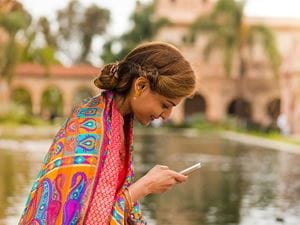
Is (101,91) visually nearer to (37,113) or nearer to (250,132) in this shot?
(250,132)

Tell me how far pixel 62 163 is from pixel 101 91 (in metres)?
0.37

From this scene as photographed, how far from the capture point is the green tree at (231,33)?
2055 inches

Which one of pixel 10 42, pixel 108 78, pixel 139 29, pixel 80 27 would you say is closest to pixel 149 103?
pixel 108 78

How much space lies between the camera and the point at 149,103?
3.02 meters

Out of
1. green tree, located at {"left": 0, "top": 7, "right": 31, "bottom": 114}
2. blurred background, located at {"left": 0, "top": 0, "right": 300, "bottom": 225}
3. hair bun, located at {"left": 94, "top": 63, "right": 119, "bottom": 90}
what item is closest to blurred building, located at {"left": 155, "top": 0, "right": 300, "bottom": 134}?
blurred background, located at {"left": 0, "top": 0, "right": 300, "bottom": 225}

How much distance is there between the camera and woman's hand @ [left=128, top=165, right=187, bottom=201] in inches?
116

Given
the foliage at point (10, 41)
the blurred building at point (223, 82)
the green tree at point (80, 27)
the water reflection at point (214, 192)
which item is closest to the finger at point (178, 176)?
the water reflection at point (214, 192)

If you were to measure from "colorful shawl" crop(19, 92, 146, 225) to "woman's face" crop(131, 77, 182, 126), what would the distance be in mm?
90

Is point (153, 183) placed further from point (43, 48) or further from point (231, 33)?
point (43, 48)

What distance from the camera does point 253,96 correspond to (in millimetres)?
61406

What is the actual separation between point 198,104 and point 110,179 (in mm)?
61742

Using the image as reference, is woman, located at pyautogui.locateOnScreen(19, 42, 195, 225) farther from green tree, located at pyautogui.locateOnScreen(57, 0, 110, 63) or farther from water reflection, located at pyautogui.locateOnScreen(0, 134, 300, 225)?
green tree, located at pyautogui.locateOnScreen(57, 0, 110, 63)

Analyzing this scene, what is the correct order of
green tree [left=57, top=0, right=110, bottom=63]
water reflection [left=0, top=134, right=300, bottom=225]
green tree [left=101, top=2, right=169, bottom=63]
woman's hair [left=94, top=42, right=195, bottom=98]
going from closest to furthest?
woman's hair [left=94, top=42, right=195, bottom=98] < water reflection [left=0, top=134, right=300, bottom=225] < green tree [left=101, top=2, right=169, bottom=63] < green tree [left=57, top=0, right=110, bottom=63]

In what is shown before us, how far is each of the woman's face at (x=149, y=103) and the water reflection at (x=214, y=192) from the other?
5.63 meters
